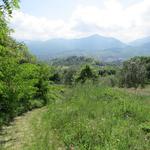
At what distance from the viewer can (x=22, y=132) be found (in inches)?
456

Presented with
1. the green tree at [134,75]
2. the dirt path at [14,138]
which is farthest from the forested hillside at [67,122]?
the green tree at [134,75]

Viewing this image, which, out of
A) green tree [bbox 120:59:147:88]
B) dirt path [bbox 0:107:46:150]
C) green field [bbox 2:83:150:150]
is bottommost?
green tree [bbox 120:59:147:88]

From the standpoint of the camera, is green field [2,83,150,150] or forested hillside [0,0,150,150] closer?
green field [2,83,150,150]

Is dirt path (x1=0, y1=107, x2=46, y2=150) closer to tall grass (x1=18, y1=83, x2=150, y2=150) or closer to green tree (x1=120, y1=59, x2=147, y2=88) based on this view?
tall grass (x1=18, y1=83, x2=150, y2=150)

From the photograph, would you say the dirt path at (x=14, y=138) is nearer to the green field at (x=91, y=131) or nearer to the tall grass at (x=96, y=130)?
the green field at (x=91, y=131)

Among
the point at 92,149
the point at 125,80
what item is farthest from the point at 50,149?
the point at 125,80

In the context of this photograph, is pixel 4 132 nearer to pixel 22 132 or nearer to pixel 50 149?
pixel 22 132

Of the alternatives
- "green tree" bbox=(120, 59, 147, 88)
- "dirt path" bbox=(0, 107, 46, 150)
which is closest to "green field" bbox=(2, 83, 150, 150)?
"dirt path" bbox=(0, 107, 46, 150)

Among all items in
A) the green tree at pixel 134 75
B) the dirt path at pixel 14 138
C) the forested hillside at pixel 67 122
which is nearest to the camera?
the forested hillside at pixel 67 122

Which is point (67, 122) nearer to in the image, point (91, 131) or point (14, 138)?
point (14, 138)

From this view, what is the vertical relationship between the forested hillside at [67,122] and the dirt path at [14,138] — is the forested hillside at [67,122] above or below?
above

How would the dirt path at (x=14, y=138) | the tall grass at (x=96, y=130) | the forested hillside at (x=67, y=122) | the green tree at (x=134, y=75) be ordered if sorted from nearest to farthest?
the tall grass at (x=96, y=130), the forested hillside at (x=67, y=122), the dirt path at (x=14, y=138), the green tree at (x=134, y=75)

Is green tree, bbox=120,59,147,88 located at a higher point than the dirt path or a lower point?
lower

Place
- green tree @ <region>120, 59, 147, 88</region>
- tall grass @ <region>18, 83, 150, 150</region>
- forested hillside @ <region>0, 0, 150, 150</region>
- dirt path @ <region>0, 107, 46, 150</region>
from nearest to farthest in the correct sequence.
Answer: tall grass @ <region>18, 83, 150, 150</region>, forested hillside @ <region>0, 0, 150, 150</region>, dirt path @ <region>0, 107, 46, 150</region>, green tree @ <region>120, 59, 147, 88</region>
